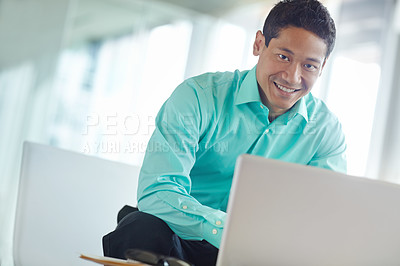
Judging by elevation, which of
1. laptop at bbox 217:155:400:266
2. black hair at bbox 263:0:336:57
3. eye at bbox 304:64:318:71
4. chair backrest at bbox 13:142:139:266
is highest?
black hair at bbox 263:0:336:57

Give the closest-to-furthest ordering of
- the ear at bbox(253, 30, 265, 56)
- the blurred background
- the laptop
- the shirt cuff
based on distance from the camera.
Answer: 1. the laptop
2. the shirt cuff
3. the ear at bbox(253, 30, 265, 56)
4. the blurred background

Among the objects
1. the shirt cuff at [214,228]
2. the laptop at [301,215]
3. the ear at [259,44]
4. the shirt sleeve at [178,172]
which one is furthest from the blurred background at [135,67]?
the laptop at [301,215]

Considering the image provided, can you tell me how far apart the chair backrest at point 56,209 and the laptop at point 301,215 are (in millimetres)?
900

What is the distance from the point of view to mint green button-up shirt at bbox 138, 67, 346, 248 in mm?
1202

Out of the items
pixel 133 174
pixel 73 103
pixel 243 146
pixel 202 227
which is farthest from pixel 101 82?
pixel 202 227

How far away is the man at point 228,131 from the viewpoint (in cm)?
113

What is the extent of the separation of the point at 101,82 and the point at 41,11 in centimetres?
87

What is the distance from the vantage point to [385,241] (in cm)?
81

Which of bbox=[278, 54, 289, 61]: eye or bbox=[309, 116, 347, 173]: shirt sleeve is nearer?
bbox=[278, 54, 289, 61]: eye

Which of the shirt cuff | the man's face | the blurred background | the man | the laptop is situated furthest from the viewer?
the blurred background

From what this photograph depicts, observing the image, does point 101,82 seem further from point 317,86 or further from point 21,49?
point 317,86

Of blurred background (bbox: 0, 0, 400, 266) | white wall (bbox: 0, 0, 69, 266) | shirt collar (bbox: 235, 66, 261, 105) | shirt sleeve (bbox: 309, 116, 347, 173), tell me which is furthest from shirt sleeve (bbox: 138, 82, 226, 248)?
white wall (bbox: 0, 0, 69, 266)

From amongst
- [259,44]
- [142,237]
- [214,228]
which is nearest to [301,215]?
[214,228]

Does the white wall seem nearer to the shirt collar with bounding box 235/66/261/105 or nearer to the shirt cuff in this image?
the shirt collar with bounding box 235/66/261/105
